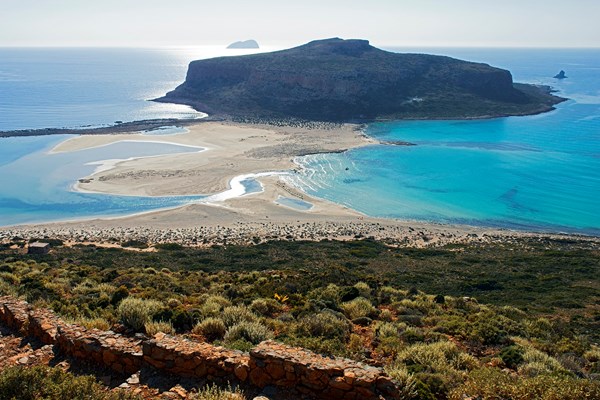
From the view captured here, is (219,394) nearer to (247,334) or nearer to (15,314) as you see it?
(247,334)

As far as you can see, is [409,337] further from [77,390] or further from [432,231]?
[432,231]

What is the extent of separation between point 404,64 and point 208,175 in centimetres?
8026

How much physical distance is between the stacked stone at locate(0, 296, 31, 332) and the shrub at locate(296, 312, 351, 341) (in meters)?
6.19

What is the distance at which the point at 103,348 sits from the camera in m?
8.61

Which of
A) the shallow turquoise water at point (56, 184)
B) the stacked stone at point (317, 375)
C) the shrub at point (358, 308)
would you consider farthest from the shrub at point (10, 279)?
the shallow turquoise water at point (56, 184)

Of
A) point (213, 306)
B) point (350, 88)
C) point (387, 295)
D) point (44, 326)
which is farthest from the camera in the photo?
point (350, 88)

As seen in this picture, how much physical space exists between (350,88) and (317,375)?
103 meters

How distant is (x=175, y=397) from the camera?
731 cm

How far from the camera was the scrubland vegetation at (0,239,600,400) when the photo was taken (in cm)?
922

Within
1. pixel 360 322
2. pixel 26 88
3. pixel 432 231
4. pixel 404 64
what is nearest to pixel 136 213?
Answer: pixel 432 231

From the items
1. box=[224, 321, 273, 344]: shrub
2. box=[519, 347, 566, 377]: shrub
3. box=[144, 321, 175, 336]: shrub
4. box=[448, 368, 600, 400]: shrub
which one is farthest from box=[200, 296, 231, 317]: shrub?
box=[519, 347, 566, 377]: shrub

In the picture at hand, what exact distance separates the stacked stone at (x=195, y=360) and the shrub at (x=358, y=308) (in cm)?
630

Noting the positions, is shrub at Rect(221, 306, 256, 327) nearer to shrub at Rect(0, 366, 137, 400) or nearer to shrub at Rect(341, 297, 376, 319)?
shrub at Rect(341, 297, 376, 319)

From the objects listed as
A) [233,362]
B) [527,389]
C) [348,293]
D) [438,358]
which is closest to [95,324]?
[233,362]
